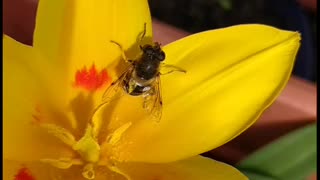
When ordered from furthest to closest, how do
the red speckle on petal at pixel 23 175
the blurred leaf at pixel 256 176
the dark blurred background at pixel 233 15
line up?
the dark blurred background at pixel 233 15 → the blurred leaf at pixel 256 176 → the red speckle on petal at pixel 23 175

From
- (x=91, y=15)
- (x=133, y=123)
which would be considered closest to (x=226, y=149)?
(x=133, y=123)

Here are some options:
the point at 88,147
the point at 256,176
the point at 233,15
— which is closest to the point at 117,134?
the point at 88,147

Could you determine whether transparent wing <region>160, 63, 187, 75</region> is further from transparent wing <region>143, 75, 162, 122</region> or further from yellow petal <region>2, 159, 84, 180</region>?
yellow petal <region>2, 159, 84, 180</region>

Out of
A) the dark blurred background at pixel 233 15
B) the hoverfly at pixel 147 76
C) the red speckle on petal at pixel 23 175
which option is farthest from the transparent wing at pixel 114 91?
the dark blurred background at pixel 233 15

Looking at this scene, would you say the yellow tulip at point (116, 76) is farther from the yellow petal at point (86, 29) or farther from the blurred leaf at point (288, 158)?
the blurred leaf at point (288, 158)

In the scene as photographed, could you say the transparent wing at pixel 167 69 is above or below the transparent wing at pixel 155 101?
above

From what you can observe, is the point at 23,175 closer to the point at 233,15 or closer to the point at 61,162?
the point at 61,162

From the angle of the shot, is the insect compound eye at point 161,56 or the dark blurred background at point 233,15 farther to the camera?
the dark blurred background at point 233,15
